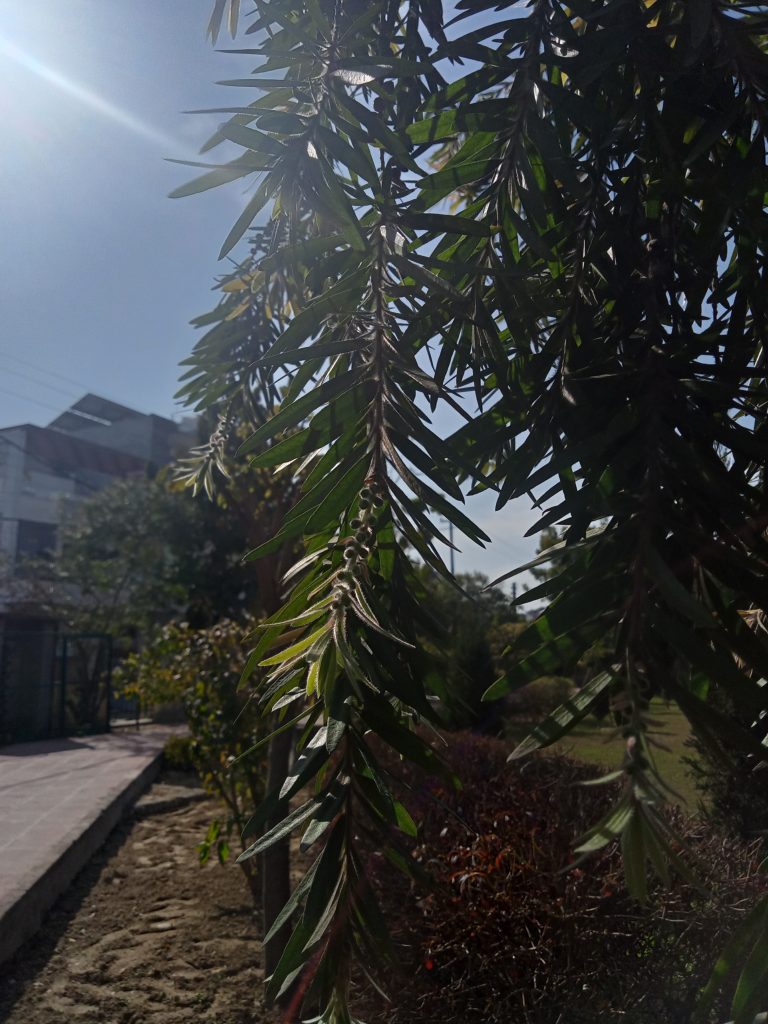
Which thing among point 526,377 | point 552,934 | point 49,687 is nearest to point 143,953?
point 552,934

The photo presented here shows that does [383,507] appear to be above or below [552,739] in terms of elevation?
above

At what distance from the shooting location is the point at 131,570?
75.4 ft

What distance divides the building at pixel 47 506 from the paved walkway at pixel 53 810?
144 cm

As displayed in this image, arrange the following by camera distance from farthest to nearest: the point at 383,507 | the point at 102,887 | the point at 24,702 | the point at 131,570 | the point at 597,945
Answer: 1. the point at 131,570
2. the point at 24,702
3. the point at 102,887
4. the point at 597,945
5. the point at 383,507

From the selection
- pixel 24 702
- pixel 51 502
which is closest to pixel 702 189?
pixel 24 702

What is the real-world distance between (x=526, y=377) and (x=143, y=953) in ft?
15.4

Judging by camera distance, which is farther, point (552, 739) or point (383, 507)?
point (383, 507)

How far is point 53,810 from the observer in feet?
27.8

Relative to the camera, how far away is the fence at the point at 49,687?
16.2 meters

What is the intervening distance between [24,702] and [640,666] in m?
17.5

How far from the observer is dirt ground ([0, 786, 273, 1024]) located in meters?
4.22

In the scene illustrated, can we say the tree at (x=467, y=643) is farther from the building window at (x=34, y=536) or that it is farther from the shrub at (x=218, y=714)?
the building window at (x=34, y=536)

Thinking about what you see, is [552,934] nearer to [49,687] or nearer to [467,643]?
[467,643]

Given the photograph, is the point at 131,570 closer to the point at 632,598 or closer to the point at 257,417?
the point at 257,417
